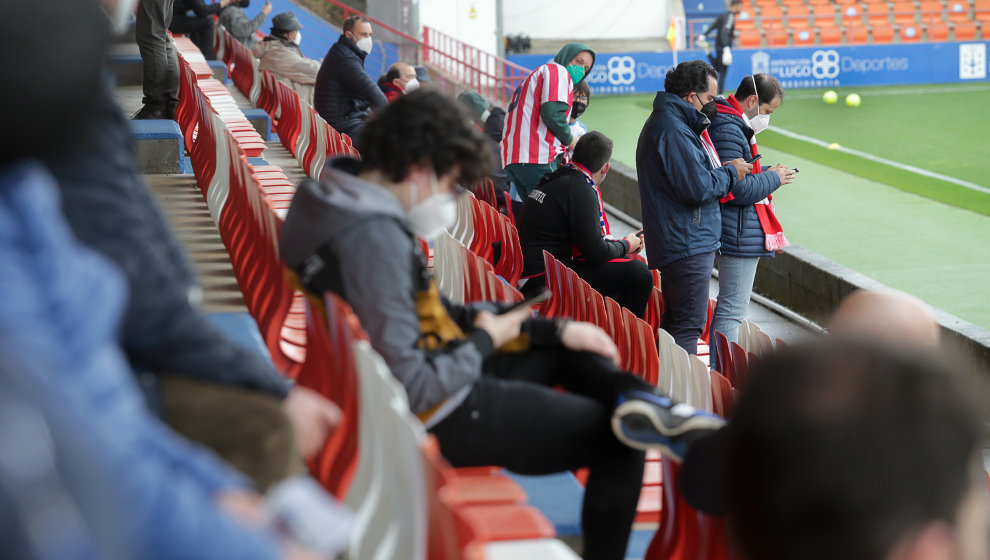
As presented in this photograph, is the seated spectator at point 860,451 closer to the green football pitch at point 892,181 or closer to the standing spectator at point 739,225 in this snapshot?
the standing spectator at point 739,225

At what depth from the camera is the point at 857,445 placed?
99 centimetres

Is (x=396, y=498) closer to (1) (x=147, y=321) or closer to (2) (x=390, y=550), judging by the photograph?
(2) (x=390, y=550)

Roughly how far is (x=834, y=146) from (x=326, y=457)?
15591 millimetres

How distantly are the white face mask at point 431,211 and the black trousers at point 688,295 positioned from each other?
2902 millimetres

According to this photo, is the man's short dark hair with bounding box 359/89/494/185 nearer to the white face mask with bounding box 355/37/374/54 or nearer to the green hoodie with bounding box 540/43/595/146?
the green hoodie with bounding box 540/43/595/146

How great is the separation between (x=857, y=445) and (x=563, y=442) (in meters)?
1.67

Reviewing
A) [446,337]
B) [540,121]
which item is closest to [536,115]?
[540,121]

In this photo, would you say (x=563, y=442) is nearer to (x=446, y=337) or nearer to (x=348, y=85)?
(x=446, y=337)

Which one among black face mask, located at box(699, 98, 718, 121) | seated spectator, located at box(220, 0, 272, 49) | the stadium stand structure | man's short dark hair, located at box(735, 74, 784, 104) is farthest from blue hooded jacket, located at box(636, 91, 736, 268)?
the stadium stand structure

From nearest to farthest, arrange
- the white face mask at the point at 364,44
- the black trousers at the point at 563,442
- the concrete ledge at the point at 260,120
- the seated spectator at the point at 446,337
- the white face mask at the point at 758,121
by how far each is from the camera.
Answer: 1. the seated spectator at the point at 446,337
2. the black trousers at the point at 563,442
3. the white face mask at the point at 758,121
4. the white face mask at the point at 364,44
5. the concrete ledge at the point at 260,120

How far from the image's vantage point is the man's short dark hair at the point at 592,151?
19.6ft

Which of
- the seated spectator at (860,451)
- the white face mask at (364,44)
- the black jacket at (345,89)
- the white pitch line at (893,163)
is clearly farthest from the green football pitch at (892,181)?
the seated spectator at (860,451)

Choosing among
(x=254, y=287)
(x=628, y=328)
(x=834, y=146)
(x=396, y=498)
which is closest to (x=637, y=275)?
(x=628, y=328)

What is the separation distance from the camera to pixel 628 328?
4602 mm
